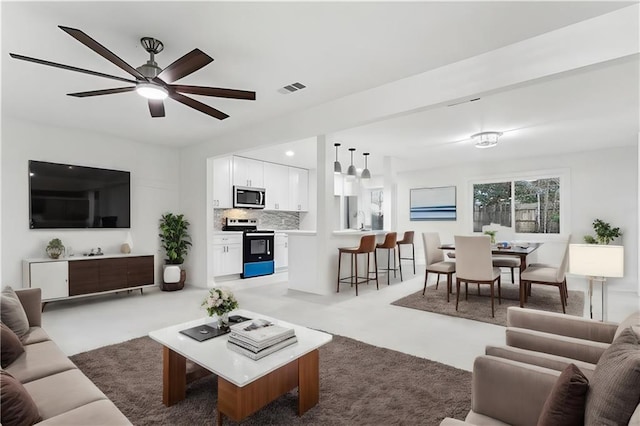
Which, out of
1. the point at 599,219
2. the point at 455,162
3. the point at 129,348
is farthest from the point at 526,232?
the point at 129,348

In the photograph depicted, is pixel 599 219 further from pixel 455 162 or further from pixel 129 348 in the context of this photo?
pixel 129 348

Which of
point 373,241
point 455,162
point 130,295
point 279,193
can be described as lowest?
point 130,295

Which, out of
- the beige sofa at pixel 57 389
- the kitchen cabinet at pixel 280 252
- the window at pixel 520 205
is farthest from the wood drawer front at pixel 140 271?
the window at pixel 520 205

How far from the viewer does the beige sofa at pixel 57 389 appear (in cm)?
127

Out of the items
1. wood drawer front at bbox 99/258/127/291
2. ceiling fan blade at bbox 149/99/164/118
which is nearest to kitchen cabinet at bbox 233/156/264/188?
wood drawer front at bbox 99/258/127/291

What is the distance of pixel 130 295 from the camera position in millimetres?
5137

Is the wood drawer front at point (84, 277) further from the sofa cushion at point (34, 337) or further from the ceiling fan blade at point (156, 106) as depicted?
the ceiling fan blade at point (156, 106)

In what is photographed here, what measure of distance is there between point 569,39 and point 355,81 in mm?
1722

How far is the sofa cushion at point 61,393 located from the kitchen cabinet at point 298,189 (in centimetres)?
645

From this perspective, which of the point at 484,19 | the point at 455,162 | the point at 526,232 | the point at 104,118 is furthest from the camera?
the point at 455,162

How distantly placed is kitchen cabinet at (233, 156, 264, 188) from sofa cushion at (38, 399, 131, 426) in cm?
559

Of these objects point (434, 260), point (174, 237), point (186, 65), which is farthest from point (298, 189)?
point (186, 65)

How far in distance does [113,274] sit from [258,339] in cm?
400

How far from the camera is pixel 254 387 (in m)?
1.75
